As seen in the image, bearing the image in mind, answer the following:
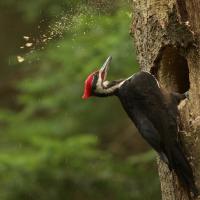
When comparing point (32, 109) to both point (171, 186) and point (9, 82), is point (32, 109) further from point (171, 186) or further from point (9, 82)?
point (171, 186)

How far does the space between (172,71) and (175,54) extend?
149 mm

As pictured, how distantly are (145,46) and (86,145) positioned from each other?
3201mm

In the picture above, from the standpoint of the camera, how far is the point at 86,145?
9188 millimetres

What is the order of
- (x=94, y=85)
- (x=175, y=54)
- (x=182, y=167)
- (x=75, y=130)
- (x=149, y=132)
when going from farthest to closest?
(x=75, y=130) → (x=94, y=85) → (x=175, y=54) → (x=149, y=132) → (x=182, y=167)

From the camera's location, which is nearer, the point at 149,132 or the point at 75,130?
the point at 149,132

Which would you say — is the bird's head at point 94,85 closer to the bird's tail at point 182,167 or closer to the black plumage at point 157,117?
the black plumage at point 157,117

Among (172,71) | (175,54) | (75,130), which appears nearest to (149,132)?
(172,71)

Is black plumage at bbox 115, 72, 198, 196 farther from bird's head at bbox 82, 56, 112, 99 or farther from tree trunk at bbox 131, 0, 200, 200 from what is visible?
bird's head at bbox 82, 56, 112, 99

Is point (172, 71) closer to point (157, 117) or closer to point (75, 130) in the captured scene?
point (157, 117)

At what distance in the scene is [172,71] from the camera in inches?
244

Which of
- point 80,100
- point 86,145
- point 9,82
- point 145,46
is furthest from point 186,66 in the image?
point 9,82

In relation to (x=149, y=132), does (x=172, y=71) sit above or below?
above

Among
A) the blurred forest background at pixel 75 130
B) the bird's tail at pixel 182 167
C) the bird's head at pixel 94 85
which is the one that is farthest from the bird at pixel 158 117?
the blurred forest background at pixel 75 130

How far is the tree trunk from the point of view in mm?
5820
